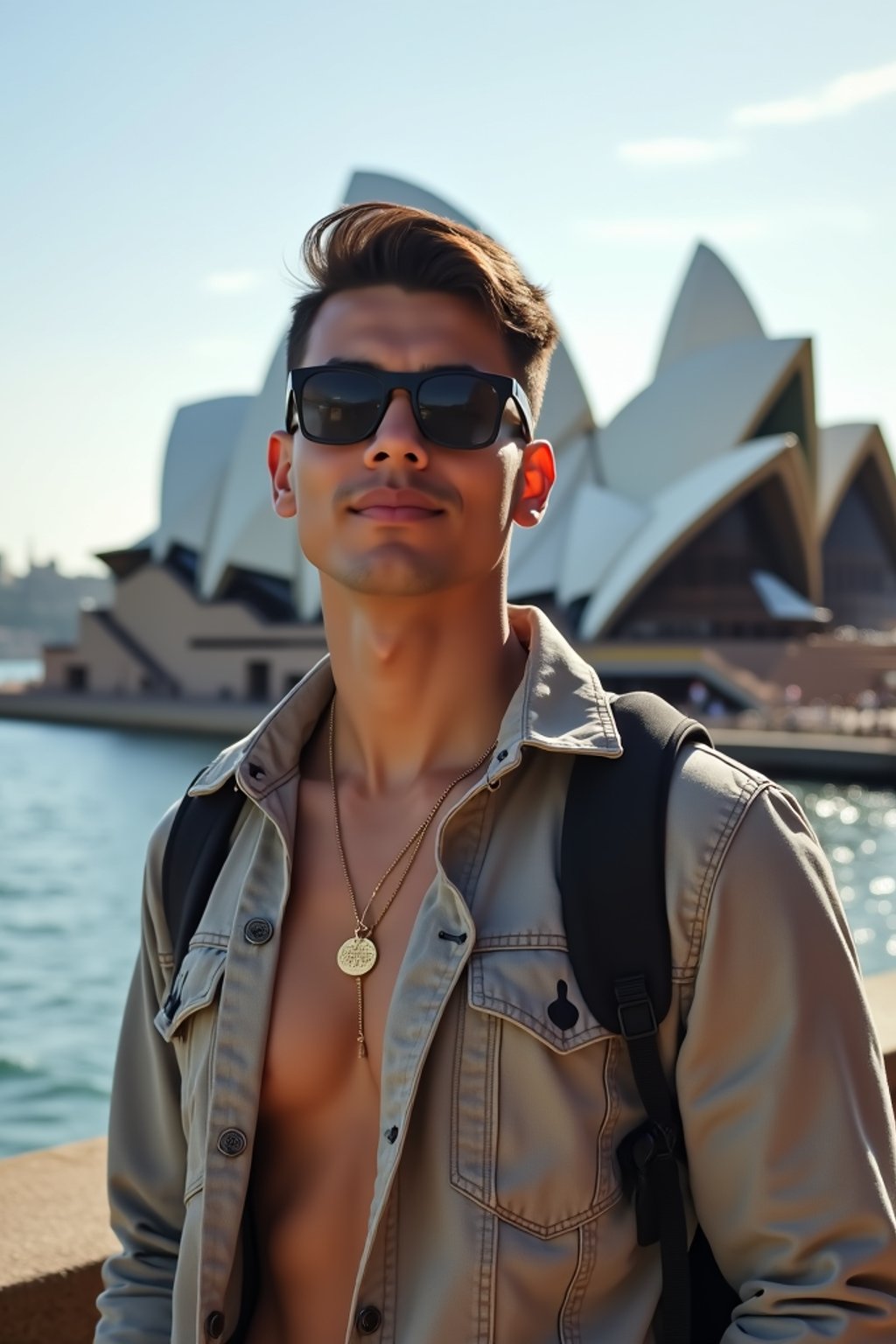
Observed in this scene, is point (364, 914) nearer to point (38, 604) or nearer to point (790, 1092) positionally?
point (790, 1092)

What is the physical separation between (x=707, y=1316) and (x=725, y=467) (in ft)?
98.2

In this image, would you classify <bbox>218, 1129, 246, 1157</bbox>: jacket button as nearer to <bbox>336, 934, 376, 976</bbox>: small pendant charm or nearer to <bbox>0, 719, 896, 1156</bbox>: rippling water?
<bbox>336, 934, 376, 976</bbox>: small pendant charm

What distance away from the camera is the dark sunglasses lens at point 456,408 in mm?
1499

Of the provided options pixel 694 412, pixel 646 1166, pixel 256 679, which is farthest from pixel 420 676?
pixel 256 679

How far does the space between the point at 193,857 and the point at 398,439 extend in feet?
1.84

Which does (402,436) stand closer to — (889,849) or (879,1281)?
(879,1281)

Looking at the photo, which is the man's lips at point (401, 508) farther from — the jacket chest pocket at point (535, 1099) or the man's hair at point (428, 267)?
the jacket chest pocket at point (535, 1099)

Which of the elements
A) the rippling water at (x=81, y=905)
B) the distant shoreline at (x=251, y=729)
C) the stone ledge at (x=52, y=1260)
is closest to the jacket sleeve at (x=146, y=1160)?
the stone ledge at (x=52, y=1260)

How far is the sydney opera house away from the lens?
29.7m

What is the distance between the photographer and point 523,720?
1438 mm

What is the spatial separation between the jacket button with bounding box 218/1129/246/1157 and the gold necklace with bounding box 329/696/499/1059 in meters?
0.15

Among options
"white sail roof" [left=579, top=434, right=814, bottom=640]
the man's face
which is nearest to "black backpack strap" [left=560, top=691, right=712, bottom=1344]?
the man's face

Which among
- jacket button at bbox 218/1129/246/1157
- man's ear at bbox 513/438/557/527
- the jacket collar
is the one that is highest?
man's ear at bbox 513/438/557/527

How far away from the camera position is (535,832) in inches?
54.3
